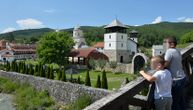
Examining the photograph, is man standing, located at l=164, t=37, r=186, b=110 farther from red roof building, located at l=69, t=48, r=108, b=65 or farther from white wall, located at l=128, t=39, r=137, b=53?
white wall, located at l=128, t=39, r=137, b=53

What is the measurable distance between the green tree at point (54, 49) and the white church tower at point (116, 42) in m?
8.98

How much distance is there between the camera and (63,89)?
65.1 feet

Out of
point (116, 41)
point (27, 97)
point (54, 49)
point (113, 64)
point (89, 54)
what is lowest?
point (27, 97)

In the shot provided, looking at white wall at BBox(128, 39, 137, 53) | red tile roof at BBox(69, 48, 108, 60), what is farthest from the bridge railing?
white wall at BBox(128, 39, 137, 53)

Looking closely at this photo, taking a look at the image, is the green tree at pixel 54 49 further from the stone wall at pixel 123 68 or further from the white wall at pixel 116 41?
the white wall at pixel 116 41

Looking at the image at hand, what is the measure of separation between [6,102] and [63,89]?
18.1 ft

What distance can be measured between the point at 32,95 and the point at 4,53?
60405mm

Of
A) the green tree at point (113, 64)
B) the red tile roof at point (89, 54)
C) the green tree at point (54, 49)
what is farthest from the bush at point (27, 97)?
the red tile roof at point (89, 54)

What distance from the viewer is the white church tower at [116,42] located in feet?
171

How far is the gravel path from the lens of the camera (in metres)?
21.2

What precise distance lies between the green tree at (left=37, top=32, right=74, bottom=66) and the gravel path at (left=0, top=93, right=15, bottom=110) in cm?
1873

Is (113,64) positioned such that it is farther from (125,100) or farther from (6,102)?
(125,100)

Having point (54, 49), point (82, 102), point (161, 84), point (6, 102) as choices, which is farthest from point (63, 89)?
point (54, 49)

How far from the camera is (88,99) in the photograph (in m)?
17.0
